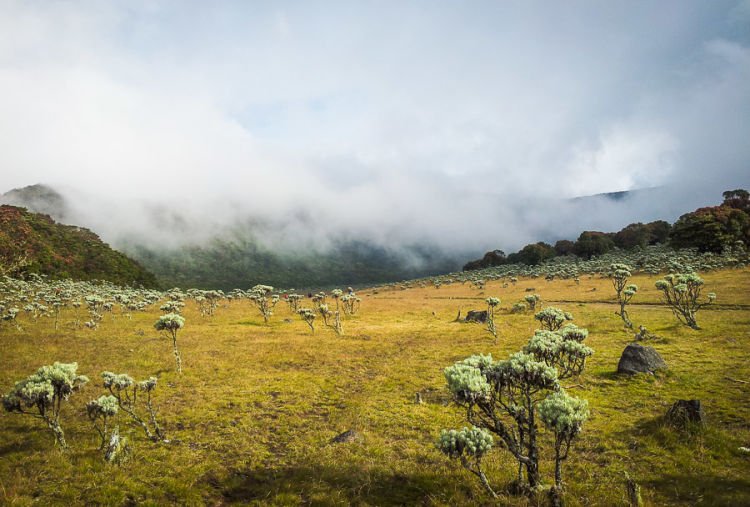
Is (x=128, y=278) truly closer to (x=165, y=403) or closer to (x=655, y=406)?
(x=165, y=403)

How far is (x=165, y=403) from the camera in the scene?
1967 centimetres

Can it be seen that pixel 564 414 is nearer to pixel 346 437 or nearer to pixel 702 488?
pixel 702 488

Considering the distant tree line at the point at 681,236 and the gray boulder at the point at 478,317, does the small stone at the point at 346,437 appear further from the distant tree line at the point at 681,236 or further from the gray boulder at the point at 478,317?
the distant tree line at the point at 681,236

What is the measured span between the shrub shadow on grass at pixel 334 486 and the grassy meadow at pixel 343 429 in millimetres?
56

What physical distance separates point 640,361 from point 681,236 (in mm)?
124108

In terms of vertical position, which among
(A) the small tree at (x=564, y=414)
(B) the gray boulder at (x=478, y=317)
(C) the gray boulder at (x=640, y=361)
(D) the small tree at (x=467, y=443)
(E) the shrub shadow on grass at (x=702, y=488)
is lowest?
(B) the gray boulder at (x=478, y=317)

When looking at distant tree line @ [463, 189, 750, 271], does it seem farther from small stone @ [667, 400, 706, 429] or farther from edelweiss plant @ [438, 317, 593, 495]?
edelweiss plant @ [438, 317, 593, 495]

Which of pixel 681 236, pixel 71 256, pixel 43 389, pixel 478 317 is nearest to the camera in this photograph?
pixel 43 389

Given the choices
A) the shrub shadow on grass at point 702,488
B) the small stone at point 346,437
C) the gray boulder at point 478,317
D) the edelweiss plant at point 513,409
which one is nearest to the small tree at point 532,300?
the gray boulder at point 478,317

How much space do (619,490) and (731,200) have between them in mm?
169173

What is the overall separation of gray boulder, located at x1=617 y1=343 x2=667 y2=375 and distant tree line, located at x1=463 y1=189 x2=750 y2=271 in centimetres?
10387

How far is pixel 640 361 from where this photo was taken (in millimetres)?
21578

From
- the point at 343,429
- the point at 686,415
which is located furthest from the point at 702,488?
the point at 343,429

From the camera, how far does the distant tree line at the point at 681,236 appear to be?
99375 millimetres
